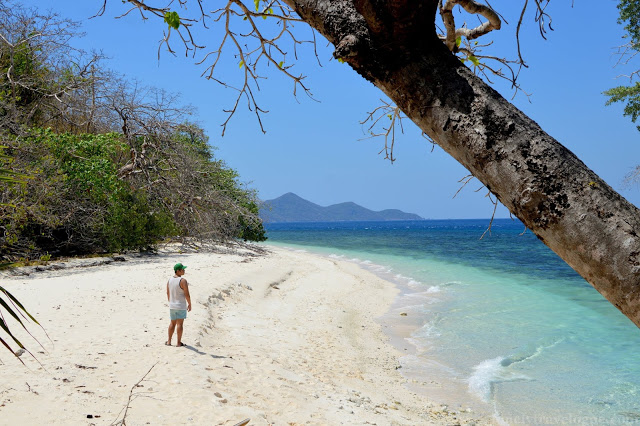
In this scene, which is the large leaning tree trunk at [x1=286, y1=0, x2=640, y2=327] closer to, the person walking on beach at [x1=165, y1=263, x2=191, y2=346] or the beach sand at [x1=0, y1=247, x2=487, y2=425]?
the beach sand at [x1=0, y1=247, x2=487, y2=425]

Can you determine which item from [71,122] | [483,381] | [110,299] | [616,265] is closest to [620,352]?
[483,381]

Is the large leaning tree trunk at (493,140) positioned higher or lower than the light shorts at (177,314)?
higher

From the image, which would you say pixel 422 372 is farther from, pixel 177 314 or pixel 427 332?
pixel 177 314

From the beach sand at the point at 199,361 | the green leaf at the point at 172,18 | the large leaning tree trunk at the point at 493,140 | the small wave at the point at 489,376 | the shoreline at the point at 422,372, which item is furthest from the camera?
the small wave at the point at 489,376

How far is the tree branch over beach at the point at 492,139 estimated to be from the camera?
119 cm

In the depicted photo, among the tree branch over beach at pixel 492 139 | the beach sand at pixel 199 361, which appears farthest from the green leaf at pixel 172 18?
the beach sand at pixel 199 361

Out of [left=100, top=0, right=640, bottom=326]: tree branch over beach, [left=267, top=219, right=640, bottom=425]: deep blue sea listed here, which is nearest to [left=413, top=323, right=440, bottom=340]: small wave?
[left=267, top=219, right=640, bottom=425]: deep blue sea

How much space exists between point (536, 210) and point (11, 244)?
13.5m

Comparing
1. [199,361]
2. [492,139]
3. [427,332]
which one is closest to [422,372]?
[427,332]

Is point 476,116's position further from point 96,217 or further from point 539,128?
point 96,217

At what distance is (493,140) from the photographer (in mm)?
1328

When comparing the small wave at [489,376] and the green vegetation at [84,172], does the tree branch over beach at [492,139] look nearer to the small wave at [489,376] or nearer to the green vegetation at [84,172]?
the small wave at [489,376]

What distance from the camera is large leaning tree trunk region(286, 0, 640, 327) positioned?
119cm

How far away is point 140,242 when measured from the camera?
1711cm
